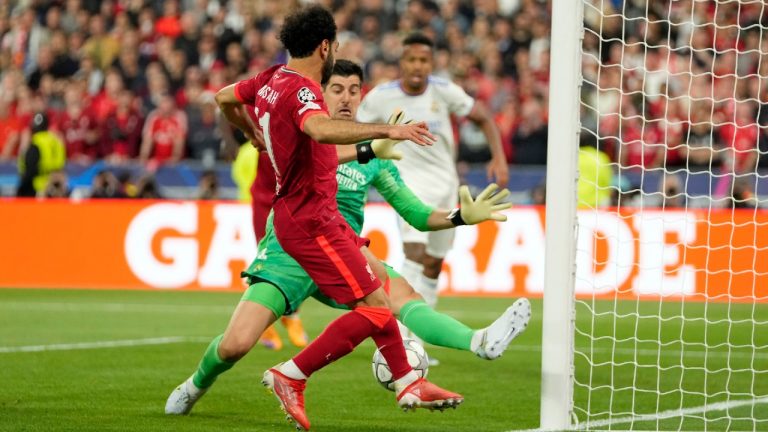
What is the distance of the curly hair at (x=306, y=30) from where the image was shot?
20.1ft

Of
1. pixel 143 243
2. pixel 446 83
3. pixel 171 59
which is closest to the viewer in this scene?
pixel 446 83

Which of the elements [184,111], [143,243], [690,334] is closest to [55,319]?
[143,243]

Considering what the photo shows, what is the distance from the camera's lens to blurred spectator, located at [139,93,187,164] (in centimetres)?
2017

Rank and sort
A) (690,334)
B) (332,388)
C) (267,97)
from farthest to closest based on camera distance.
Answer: (690,334) < (332,388) < (267,97)

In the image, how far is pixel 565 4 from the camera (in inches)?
257

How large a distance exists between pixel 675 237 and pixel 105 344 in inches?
289

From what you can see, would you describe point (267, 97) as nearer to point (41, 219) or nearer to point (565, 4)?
point (565, 4)

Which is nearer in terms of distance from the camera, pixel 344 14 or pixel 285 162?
pixel 285 162

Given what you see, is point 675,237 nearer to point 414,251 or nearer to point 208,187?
point 414,251

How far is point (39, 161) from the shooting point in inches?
751

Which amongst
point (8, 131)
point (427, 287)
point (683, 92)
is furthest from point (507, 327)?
point (8, 131)

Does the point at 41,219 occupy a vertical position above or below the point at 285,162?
below

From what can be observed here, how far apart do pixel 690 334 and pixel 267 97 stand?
6.98 metres

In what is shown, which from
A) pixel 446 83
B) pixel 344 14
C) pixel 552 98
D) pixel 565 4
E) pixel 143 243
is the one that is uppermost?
pixel 565 4
